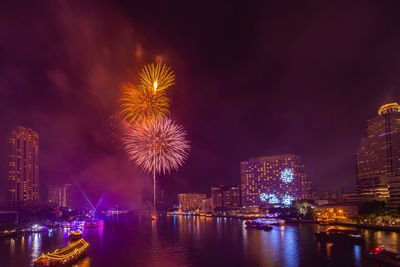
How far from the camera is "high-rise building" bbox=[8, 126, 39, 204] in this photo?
108 m

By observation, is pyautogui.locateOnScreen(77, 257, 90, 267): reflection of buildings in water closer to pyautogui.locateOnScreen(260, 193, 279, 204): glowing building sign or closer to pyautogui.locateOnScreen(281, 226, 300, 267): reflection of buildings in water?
pyautogui.locateOnScreen(281, 226, 300, 267): reflection of buildings in water

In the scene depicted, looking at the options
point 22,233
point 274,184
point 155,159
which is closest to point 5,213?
point 22,233

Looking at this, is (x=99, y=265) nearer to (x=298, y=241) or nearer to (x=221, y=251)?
(x=221, y=251)

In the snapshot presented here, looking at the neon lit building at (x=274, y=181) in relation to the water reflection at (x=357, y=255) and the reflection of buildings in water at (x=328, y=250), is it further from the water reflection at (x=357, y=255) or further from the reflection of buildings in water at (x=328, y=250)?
the water reflection at (x=357, y=255)

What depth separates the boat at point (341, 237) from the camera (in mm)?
47531

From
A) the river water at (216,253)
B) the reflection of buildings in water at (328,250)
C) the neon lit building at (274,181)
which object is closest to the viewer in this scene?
the river water at (216,253)

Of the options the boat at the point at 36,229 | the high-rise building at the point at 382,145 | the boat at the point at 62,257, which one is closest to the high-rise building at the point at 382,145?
the high-rise building at the point at 382,145

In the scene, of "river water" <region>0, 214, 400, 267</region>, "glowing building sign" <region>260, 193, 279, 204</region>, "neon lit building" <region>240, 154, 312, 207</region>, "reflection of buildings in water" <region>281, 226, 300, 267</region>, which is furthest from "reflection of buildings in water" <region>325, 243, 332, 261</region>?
"glowing building sign" <region>260, 193, 279, 204</region>

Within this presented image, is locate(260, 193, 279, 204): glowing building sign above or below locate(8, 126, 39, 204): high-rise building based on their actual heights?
below

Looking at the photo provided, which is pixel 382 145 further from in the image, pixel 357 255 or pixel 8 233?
pixel 8 233

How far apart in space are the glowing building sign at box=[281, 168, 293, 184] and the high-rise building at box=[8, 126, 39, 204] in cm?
12148

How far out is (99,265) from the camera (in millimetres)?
36344

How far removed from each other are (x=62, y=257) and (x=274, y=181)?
15845cm

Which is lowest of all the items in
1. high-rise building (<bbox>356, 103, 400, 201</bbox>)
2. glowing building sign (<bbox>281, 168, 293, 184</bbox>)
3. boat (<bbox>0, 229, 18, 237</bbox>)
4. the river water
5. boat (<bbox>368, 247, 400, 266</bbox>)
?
boat (<bbox>0, 229, 18, 237</bbox>)
